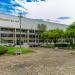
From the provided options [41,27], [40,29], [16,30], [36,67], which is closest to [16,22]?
[16,30]

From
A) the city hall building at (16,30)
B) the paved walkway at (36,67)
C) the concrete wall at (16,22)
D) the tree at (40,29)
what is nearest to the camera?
the paved walkway at (36,67)

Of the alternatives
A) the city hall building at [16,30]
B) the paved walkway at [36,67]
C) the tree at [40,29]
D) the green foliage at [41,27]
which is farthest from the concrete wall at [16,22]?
the paved walkway at [36,67]

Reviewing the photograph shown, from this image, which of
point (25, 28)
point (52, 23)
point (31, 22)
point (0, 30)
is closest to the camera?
point (0, 30)

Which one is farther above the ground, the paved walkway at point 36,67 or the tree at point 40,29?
the tree at point 40,29

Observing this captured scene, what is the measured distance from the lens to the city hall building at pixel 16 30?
258 feet

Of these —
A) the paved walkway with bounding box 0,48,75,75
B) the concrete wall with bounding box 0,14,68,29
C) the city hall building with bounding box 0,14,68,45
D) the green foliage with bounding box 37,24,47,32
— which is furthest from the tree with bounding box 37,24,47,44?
the paved walkway with bounding box 0,48,75,75

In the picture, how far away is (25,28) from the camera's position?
86500 millimetres

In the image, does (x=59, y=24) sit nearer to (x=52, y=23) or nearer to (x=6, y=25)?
(x=52, y=23)

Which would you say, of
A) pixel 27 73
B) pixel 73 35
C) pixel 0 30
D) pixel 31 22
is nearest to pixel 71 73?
pixel 27 73

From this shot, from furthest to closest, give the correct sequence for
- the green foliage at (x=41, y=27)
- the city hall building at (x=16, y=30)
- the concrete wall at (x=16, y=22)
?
the green foliage at (x=41, y=27), the concrete wall at (x=16, y=22), the city hall building at (x=16, y=30)

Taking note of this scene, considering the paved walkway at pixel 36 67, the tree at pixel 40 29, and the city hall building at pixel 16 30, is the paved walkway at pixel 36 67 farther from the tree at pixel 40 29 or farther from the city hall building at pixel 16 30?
the tree at pixel 40 29

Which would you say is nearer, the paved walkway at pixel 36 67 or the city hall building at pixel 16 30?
the paved walkway at pixel 36 67

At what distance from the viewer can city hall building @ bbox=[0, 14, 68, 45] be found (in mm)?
78500

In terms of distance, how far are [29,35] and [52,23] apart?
17580 mm
